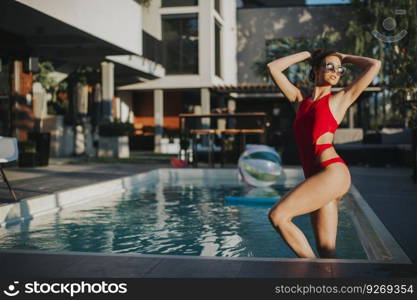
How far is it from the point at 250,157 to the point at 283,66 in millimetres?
6495

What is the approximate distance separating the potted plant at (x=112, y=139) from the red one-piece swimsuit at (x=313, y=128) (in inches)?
728

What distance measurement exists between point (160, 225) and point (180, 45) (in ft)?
73.1

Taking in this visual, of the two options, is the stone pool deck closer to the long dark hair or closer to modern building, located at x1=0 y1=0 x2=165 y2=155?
the long dark hair

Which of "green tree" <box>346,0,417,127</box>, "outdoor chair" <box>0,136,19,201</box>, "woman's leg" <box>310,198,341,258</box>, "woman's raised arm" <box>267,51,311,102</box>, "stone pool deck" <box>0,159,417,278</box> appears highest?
"green tree" <box>346,0,417,127</box>

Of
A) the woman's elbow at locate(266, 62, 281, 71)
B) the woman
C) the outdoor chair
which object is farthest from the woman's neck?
the outdoor chair

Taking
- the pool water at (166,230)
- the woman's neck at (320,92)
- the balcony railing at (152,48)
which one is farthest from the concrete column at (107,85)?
the woman's neck at (320,92)

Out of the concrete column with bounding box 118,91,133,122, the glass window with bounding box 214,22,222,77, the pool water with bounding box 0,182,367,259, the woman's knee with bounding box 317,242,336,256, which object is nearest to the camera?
the woman's knee with bounding box 317,242,336,256

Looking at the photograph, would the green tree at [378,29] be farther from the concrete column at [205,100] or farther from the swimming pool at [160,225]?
the swimming pool at [160,225]

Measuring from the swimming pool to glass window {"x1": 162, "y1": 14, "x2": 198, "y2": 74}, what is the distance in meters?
17.6

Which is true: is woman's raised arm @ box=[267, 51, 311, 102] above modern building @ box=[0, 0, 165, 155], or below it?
below

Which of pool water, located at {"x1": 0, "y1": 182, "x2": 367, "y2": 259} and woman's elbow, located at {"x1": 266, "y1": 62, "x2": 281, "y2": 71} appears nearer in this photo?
woman's elbow, located at {"x1": 266, "y1": 62, "x2": 281, "y2": 71}

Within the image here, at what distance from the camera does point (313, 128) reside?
11.9 feet

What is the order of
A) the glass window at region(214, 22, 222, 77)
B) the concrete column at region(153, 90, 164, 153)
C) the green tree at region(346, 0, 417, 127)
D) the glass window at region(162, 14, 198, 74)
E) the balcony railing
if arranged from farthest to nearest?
1. the glass window at region(214, 22, 222, 77)
2. the green tree at region(346, 0, 417, 127)
3. the glass window at region(162, 14, 198, 74)
4. the concrete column at region(153, 90, 164, 153)
5. the balcony railing

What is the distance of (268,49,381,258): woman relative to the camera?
357 centimetres
